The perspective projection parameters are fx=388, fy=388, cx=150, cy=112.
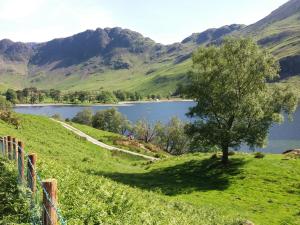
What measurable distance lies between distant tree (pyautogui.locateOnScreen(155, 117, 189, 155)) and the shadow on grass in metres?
66.5

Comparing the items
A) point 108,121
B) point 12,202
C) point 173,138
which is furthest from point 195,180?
point 108,121

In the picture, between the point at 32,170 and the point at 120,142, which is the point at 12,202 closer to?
the point at 32,170

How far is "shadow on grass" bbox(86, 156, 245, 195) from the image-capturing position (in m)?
48.1

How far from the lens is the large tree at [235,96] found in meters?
54.4

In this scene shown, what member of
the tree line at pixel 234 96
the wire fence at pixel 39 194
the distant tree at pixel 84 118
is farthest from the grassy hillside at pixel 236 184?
the distant tree at pixel 84 118

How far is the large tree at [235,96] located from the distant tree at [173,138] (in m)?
70.3

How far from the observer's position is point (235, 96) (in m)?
55.1

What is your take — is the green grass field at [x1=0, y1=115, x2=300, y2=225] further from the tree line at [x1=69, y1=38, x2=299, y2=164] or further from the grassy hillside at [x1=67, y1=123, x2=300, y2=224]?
the tree line at [x1=69, y1=38, x2=299, y2=164]

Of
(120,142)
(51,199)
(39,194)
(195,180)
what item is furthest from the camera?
(120,142)

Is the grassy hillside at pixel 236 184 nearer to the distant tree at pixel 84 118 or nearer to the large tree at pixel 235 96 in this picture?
the large tree at pixel 235 96


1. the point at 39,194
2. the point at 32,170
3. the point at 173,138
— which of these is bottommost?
the point at 173,138

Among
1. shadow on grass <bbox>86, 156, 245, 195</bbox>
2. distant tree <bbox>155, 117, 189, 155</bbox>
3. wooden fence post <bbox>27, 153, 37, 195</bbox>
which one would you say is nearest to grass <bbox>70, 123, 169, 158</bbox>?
shadow on grass <bbox>86, 156, 245, 195</bbox>

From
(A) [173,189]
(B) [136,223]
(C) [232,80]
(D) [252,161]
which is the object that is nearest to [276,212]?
(A) [173,189]

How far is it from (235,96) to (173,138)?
250ft
